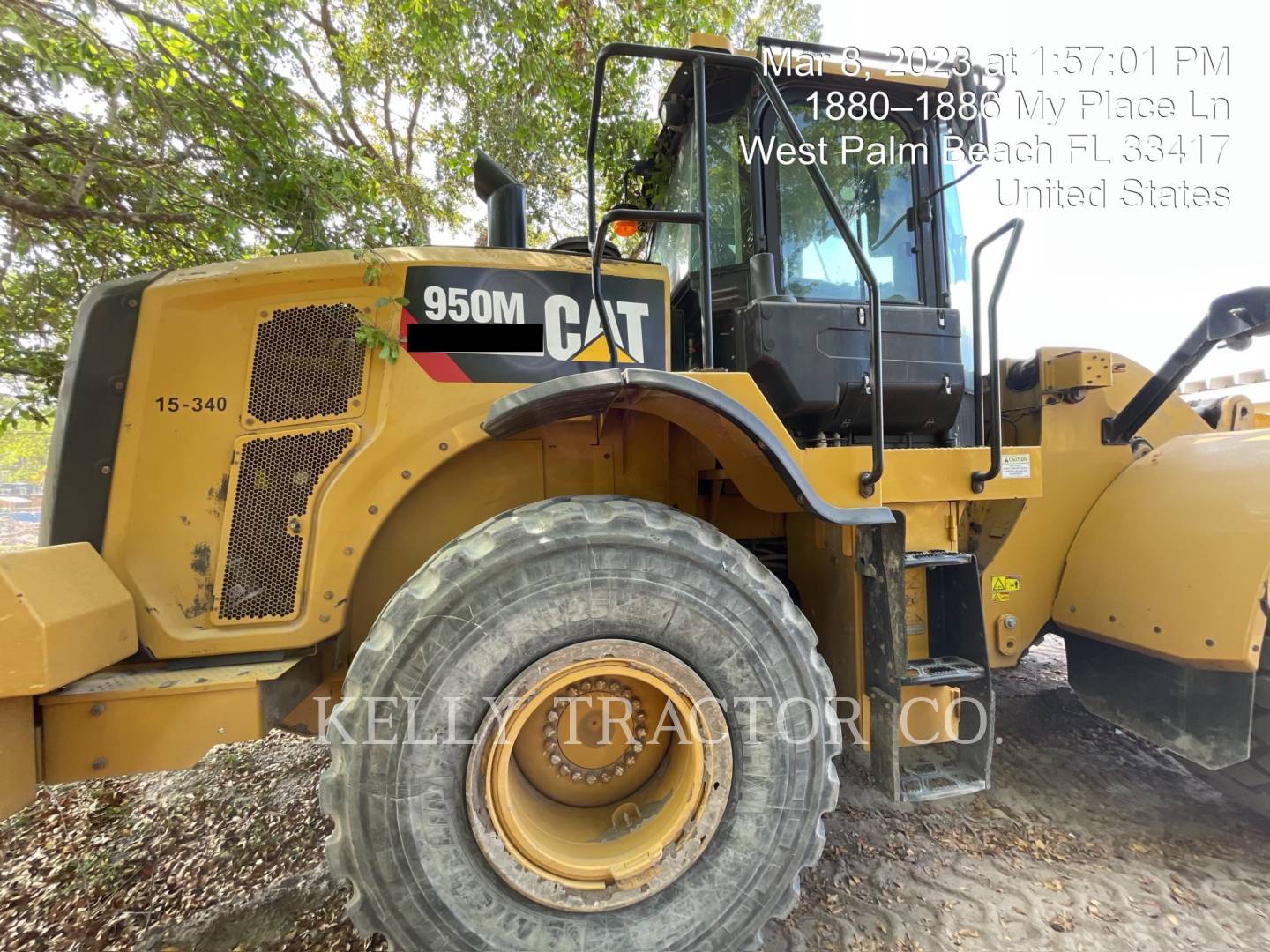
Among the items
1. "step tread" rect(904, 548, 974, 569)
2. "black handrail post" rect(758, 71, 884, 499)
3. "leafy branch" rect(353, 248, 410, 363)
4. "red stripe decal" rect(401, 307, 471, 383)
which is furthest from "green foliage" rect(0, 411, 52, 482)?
"step tread" rect(904, 548, 974, 569)

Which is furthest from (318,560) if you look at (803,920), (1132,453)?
(1132,453)

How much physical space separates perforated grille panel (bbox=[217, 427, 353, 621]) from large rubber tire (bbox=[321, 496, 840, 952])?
63cm

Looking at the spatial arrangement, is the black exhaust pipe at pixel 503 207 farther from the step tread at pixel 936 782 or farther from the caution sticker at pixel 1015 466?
the step tread at pixel 936 782

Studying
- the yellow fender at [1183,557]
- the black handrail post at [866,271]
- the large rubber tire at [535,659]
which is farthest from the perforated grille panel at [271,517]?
the yellow fender at [1183,557]

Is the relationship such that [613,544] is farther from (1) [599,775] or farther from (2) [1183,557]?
(2) [1183,557]

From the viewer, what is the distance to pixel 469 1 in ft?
14.6

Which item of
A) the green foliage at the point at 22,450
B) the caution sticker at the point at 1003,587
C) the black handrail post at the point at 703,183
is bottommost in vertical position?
the caution sticker at the point at 1003,587

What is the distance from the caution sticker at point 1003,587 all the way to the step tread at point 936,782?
44.9 inches

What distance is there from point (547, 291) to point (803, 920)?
2435mm

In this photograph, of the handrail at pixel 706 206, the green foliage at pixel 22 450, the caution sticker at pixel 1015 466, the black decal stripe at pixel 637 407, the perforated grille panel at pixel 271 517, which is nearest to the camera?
the black decal stripe at pixel 637 407

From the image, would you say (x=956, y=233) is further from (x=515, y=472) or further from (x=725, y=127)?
(x=515, y=472)

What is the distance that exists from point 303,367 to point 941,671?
2.47 meters

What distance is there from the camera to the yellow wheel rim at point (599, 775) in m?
1.61

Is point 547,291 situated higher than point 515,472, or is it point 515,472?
point 547,291
